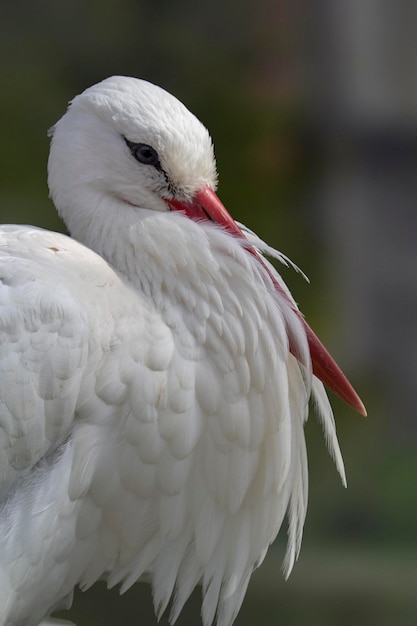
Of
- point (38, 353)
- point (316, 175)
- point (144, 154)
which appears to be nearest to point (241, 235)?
point (144, 154)

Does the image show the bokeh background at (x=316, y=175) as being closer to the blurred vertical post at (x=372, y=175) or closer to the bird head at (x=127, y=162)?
the blurred vertical post at (x=372, y=175)

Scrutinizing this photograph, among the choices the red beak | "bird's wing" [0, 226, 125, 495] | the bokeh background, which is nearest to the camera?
"bird's wing" [0, 226, 125, 495]

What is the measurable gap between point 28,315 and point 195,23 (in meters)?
0.94

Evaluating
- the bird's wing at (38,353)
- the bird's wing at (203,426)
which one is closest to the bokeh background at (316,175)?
the bird's wing at (203,426)

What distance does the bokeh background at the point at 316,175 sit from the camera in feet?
5.21

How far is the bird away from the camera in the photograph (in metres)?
0.83

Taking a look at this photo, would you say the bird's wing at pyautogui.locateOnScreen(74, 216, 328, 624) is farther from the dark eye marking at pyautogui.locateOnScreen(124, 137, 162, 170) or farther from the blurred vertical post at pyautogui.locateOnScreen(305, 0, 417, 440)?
the blurred vertical post at pyautogui.locateOnScreen(305, 0, 417, 440)

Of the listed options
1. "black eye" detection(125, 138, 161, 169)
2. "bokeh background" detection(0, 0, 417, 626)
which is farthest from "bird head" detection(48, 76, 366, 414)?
"bokeh background" detection(0, 0, 417, 626)

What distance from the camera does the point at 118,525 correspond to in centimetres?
91

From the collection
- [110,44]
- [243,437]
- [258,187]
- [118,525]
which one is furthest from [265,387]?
[110,44]

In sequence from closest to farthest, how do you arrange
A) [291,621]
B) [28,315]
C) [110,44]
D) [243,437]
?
[28,315]
[243,437]
[110,44]
[291,621]

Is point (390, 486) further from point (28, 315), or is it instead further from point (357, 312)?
point (28, 315)

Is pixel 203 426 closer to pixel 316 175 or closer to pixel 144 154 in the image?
pixel 144 154

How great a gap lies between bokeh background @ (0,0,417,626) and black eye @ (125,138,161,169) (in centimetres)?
73
